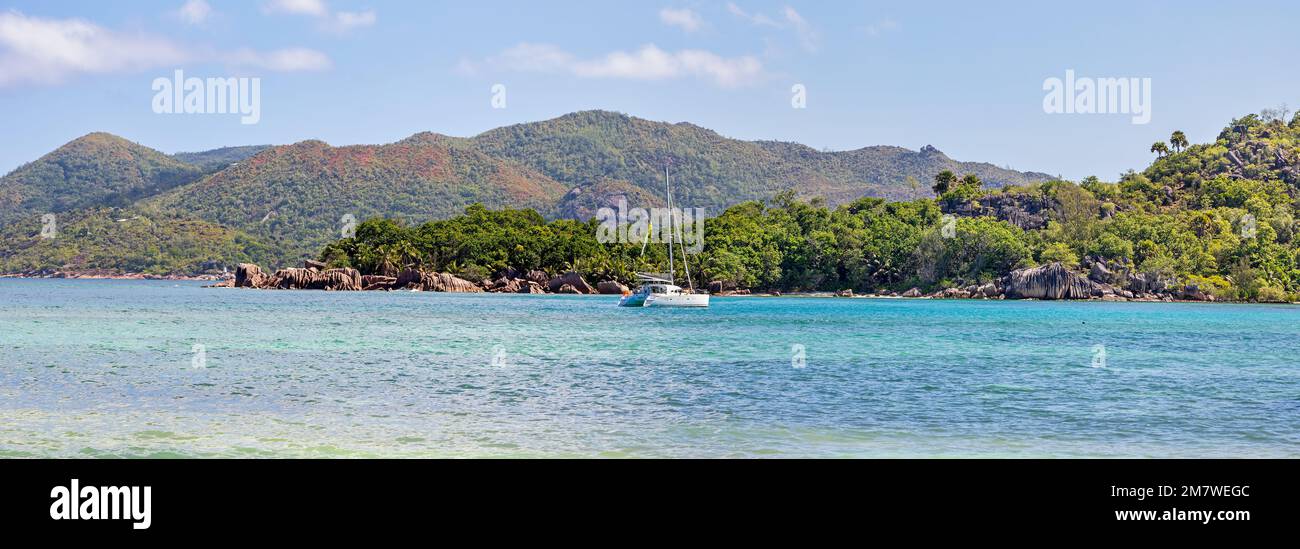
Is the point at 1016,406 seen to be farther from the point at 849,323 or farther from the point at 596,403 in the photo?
the point at 849,323

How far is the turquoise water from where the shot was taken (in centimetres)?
1605

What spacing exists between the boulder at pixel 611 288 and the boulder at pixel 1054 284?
159ft

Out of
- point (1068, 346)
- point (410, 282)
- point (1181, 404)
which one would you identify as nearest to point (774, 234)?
point (410, 282)

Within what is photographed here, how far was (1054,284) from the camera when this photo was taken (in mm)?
125062

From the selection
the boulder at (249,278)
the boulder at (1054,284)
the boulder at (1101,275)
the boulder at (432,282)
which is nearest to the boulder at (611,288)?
the boulder at (432,282)

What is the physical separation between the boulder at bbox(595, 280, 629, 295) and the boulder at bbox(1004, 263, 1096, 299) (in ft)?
159

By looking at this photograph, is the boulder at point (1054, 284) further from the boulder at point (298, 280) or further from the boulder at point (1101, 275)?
the boulder at point (298, 280)

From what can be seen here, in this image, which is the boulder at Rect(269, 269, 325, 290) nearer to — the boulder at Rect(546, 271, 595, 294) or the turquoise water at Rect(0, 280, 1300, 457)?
the boulder at Rect(546, 271, 595, 294)

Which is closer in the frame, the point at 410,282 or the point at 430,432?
the point at 430,432

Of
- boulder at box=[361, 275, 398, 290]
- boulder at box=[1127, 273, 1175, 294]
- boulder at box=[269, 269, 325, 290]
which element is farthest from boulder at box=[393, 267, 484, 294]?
boulder at box=[1127, 273, 1175, 294]

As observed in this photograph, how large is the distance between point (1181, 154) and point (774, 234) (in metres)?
83.2

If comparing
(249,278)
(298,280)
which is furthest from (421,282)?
(249,278)

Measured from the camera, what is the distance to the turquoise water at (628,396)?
16.0 meters
